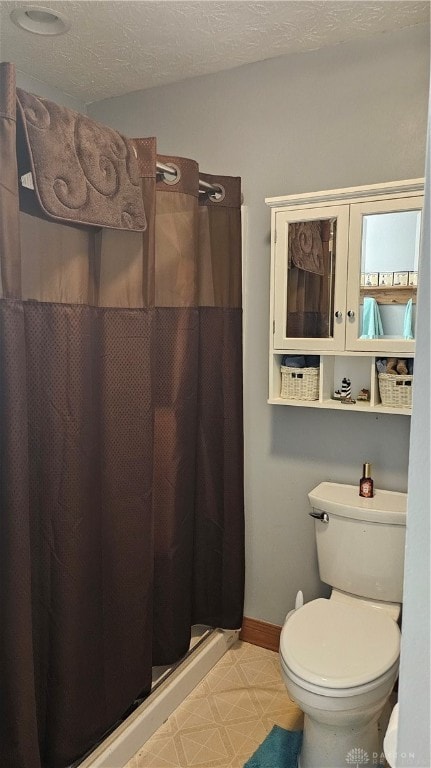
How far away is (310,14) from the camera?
5.78 ft

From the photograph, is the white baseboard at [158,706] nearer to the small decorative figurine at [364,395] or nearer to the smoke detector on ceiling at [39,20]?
the small decorative figurine at [364,395]

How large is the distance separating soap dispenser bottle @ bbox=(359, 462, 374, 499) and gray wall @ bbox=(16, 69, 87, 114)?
206 centimetres

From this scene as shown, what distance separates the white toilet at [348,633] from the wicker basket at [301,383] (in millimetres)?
359

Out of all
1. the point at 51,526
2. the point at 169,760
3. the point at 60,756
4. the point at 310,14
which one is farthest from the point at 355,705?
the point at 310,14

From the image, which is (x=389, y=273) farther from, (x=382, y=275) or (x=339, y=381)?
(x=339, y=381)

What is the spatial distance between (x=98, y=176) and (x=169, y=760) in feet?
5.89

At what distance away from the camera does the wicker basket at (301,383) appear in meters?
2.05

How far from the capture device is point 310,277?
6.53ft

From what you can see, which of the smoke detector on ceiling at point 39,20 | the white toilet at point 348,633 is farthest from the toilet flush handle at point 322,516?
the smoke detector on ceiling at point 39,20

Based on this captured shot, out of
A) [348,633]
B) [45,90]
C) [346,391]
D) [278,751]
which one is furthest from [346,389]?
[45,90]

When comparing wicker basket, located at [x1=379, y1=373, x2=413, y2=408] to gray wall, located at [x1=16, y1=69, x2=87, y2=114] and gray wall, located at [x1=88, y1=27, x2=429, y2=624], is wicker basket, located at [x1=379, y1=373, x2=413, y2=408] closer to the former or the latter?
gray wall, located at [x1=88, y1=27, x2=429, y2=624]

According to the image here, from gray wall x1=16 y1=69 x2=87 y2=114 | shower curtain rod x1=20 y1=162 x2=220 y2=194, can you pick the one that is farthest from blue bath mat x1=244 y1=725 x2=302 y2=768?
gray wall x1=16 y1=69 x2=87 y2=114

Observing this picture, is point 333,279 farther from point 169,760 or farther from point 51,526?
point 169,760

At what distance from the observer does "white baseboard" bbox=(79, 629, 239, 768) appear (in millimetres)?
1620
